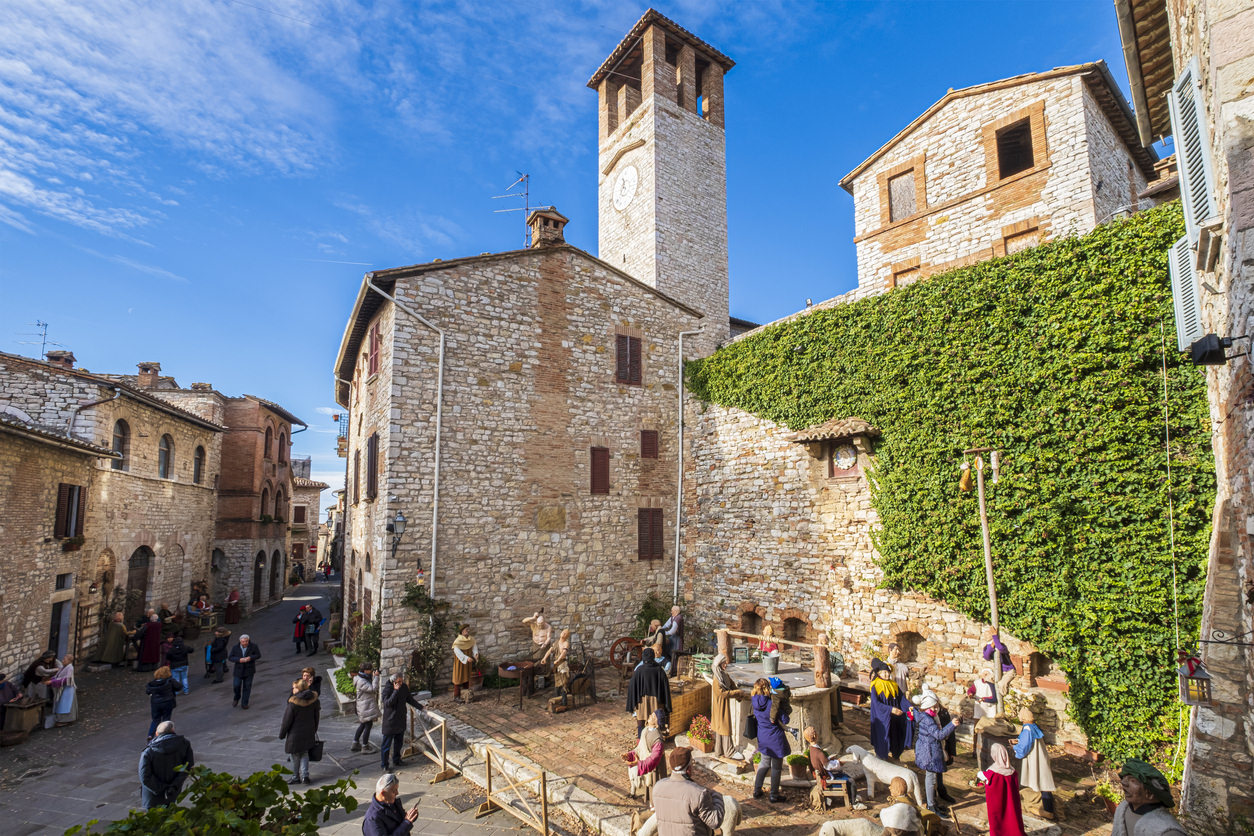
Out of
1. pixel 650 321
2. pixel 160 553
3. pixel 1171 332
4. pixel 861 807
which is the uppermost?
pixel 650 321

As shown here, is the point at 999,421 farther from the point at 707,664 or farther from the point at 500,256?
the point at 500,256

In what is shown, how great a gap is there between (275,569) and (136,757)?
2223 cm

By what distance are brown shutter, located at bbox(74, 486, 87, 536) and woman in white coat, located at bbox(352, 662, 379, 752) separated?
9901mm

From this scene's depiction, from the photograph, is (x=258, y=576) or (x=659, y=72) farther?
(x=258, y=576)

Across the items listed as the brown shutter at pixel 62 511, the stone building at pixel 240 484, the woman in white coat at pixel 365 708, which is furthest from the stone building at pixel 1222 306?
the stone building at pixel 240 484

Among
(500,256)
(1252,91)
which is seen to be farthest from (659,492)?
(1252,91)

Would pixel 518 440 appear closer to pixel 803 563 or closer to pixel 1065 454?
pixel 803 563

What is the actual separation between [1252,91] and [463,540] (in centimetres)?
1272

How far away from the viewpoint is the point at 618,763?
8914mm

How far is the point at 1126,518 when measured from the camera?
8281 millimetres

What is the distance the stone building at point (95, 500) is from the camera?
1322cm

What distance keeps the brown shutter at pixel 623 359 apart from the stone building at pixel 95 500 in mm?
12027

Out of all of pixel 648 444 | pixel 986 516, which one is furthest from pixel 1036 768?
pixel 648 444

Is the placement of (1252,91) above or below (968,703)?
above
